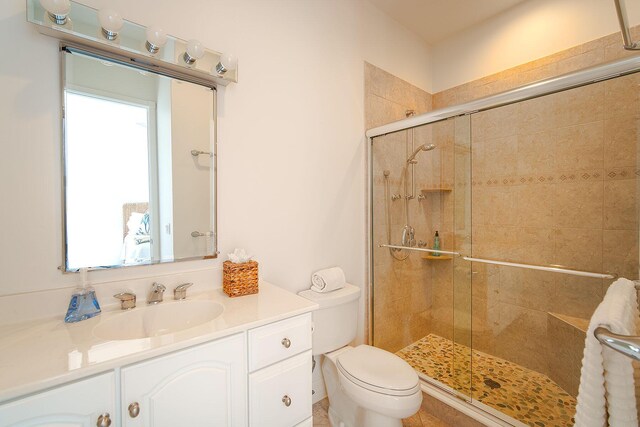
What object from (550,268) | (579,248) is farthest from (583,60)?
(550,268)

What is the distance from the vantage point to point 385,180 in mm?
1994

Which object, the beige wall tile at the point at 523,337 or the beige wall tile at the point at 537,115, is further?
the beige wall tile at the point at 523,337

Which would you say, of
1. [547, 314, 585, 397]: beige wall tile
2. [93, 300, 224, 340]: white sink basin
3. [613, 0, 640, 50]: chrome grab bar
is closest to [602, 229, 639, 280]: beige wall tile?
[547, 314, 585, 397]: beige wall tile

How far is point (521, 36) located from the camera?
2.00 m

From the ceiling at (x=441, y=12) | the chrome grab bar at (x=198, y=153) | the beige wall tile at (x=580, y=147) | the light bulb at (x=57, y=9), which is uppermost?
the ceiling at (x=441, y=12)

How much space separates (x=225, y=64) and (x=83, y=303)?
110 centimetres

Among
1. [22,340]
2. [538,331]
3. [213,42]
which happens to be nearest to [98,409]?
[22,340]

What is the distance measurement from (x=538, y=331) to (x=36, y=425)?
7.93ft

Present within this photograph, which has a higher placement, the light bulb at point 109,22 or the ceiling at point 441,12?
the ceiling at point 441,12

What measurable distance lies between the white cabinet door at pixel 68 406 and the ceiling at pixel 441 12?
2.56m

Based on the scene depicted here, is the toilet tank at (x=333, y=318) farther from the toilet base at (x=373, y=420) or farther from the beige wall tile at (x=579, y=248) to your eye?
the beige wall tile at (x=579, y=248)

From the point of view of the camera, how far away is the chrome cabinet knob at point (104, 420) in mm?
652

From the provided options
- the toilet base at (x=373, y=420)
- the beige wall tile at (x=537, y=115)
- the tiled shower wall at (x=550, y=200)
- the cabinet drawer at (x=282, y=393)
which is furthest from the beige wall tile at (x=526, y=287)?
the cabinet drawer at (x=282, y=393)

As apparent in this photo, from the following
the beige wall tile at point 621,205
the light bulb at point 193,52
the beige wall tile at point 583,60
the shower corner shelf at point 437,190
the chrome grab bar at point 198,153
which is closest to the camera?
the light bulb at point 193,52
